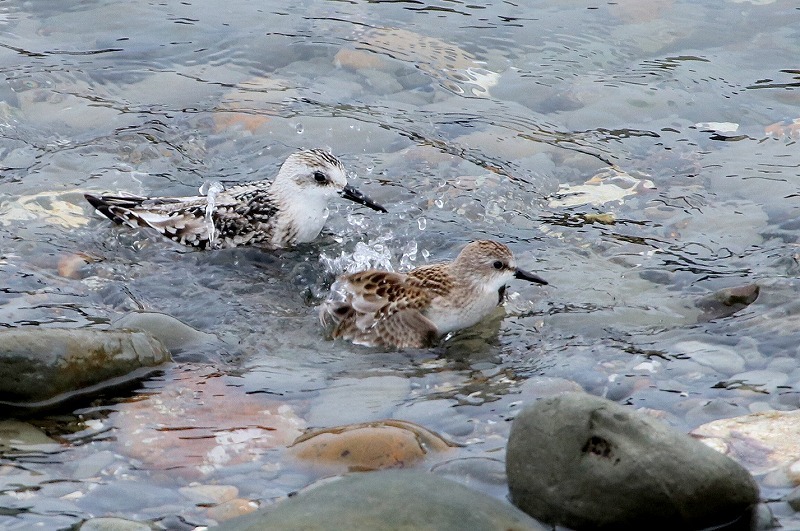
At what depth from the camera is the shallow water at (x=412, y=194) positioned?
257 inches

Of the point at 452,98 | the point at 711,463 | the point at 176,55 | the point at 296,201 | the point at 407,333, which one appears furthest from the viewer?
the point at 176,55

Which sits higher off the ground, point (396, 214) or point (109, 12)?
point (109, 12)

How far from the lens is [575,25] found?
13.0 metres

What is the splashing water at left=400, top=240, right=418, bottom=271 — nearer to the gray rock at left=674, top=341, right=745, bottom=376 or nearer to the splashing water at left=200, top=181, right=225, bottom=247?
the splashing water at left=200, top=181, right=225, bottom=247

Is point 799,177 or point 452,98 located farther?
point 452,98

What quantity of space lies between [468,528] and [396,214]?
544 cm

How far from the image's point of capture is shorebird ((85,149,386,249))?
31.2 ft

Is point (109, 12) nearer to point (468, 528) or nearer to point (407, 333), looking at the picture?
point (407, 333)

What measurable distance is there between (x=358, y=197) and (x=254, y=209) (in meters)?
0.96

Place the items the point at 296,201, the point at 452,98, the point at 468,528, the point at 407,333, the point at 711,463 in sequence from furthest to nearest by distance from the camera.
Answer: the point at 452,98 → the point at 296,201 → the point at 407,333 → the point at 711,463 → the point at 468,528

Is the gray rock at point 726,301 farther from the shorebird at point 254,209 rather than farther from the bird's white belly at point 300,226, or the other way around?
the bird's white belly at point 300,226

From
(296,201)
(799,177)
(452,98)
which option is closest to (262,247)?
(296,201)

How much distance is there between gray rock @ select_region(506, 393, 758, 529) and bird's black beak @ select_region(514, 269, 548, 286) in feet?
9.63

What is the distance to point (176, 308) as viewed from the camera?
8.20 m
